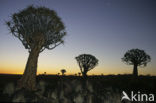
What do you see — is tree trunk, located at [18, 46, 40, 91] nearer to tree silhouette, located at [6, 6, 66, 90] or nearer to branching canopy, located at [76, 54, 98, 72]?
tree silhouette, located at [6, 6, 66, 90]

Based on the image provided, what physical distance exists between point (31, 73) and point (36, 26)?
13.9 feet

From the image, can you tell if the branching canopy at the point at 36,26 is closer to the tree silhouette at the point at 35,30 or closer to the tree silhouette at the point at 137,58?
the tree silhouette at the point at 35,30

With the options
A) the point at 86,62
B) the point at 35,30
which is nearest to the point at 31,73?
the point at 35,30

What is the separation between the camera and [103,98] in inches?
289

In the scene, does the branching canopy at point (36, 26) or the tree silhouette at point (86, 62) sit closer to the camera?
the branching canopy at point (36, 26)

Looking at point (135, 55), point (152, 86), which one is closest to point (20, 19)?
point (152, 86)

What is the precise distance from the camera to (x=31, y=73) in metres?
9.83

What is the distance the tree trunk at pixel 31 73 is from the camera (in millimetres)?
9484

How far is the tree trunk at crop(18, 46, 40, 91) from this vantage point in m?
9.48

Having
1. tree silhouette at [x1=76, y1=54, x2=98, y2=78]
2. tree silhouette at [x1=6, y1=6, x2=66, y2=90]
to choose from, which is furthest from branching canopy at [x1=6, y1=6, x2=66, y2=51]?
tree silhouette at [x1=76, y1=54, x2=98, y2=78]

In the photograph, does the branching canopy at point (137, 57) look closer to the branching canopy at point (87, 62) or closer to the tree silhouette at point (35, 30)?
the branching canopy at point (87, 62)

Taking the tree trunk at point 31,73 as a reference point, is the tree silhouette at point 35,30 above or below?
above

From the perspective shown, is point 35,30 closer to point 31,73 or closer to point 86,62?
point 31,73

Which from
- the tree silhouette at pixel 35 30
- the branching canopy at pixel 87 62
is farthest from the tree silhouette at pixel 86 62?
the tree silhouette at pixel 35 30
